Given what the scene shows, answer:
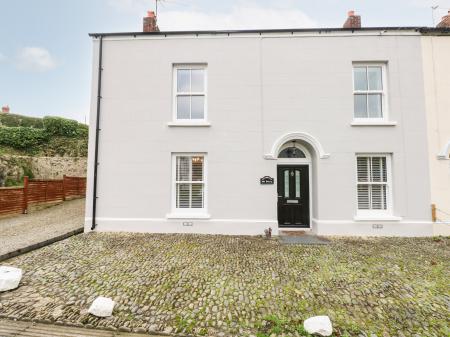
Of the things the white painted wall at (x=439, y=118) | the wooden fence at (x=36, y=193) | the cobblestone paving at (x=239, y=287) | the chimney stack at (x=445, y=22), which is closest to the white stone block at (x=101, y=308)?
the cobblestone paving at (x=239, y=287)

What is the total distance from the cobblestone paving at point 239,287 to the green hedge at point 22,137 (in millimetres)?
14890

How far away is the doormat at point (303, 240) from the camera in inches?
269

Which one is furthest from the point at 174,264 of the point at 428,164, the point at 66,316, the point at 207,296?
the point at 428,164

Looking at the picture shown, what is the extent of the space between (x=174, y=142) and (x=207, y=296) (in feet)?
17.9

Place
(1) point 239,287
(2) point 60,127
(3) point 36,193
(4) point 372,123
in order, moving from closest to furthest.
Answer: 1. (1) point 239,287
2. (4) point 372,123
3. (3) point 36,193
4. (2) point 60,127

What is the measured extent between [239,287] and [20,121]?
89.0 ft

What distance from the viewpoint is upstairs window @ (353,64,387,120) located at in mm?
8078

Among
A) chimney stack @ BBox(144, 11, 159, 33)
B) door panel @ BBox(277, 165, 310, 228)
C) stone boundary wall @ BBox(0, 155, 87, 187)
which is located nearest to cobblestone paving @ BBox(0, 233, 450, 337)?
door panel @ BBox(277, 165, 310, 228)

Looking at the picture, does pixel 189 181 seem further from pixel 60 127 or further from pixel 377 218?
pixel 60 127

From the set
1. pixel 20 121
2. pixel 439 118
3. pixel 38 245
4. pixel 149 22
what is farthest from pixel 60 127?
pixel 439 118

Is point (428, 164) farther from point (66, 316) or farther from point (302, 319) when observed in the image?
point (66, 316)

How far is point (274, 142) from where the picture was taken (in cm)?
798

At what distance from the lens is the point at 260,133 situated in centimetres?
803

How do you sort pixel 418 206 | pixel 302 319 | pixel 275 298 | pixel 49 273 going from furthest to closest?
pixel 418 206 < pixel 49 273 < pixel 275 298 < pixel 302 319
